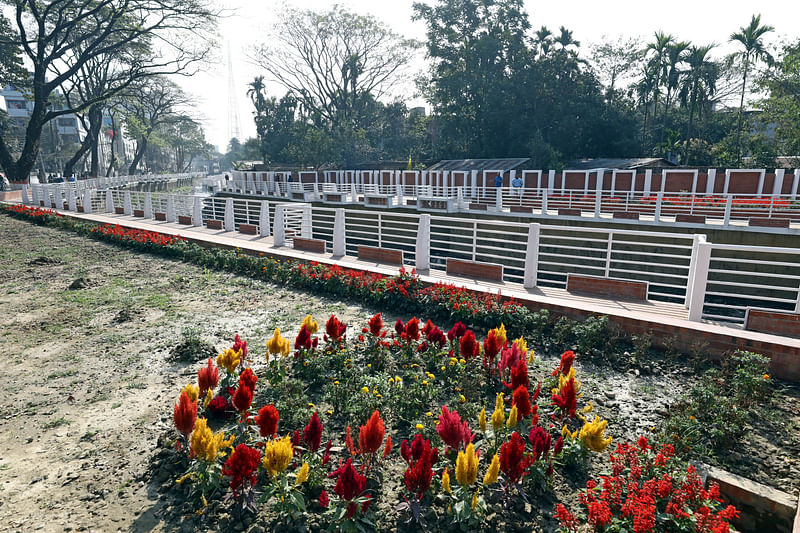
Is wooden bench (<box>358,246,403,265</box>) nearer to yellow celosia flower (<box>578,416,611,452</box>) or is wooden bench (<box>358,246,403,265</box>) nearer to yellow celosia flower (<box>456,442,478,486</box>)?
yellow celosia flower (<box>578,416,611,452</box>)

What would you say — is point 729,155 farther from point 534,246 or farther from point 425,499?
point 425,499

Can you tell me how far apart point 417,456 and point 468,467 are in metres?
0.37

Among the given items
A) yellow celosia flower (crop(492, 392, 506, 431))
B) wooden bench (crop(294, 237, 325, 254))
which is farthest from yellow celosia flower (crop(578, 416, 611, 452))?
wooden bench (crop(294, 237, 325, 254))

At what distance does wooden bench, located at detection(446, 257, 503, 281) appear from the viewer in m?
8.57

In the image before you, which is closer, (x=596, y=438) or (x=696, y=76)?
(x=596, y=438)

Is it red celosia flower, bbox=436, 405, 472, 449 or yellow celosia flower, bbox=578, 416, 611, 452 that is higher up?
red celosia flower, bbox=436, 405, 472, 449

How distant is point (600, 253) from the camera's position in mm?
15219

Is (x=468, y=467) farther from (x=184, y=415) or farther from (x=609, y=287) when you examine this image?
(x=609, y=287)

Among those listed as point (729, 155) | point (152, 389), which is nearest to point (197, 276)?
point (152, 389)

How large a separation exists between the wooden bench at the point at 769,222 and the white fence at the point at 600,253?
2.94 feet

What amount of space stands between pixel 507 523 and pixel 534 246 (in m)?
5.56

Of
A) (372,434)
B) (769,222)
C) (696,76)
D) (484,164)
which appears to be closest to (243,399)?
(372,434)

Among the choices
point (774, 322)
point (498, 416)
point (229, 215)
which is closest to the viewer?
point (498, 416)

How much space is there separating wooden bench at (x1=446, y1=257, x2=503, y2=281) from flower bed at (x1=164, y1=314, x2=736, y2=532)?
378 centimetres
